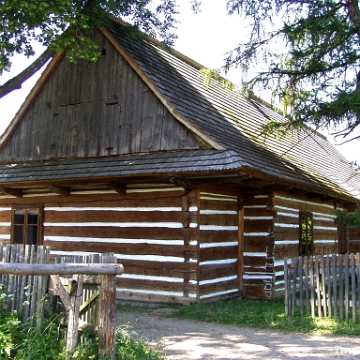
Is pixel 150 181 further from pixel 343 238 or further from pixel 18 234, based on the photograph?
pixel 343 238

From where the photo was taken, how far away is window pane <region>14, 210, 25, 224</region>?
1428 centimetres

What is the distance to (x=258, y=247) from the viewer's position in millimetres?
12906

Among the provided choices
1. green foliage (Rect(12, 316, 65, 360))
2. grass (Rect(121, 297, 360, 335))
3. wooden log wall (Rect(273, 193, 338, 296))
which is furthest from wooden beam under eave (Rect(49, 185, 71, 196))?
green foliage (Rect(12, 316, 65, 360))

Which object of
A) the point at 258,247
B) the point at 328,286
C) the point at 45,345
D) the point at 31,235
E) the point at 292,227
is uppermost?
the point at 292,227

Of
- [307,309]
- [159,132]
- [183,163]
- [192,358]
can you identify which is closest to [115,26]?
[159,132]

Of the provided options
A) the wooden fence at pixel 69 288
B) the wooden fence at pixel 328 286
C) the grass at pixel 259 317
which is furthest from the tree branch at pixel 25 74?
the wooden fence at pixel 328 286

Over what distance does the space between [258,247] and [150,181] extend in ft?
10.5

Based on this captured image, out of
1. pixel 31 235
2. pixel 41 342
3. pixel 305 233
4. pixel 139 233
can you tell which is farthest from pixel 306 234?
pixel 41 342

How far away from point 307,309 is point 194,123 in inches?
179

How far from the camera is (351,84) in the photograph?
34.9 ft

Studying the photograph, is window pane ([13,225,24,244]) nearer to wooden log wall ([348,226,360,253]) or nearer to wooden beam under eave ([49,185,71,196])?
wooden beam under eave ([49,185,71,196])

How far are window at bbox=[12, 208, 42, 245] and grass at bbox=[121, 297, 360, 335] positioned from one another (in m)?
3.76

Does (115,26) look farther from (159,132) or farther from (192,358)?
(192,358)

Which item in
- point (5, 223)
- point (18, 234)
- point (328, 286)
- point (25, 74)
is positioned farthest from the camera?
point (5, 223)
